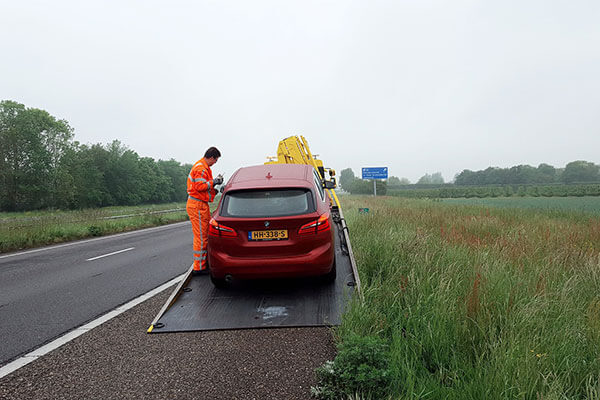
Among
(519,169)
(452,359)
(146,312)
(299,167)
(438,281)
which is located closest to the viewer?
(452,359)

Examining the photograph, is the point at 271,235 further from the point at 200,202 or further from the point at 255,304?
the point at 200,202

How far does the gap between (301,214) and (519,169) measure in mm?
100735

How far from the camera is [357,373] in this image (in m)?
2.39

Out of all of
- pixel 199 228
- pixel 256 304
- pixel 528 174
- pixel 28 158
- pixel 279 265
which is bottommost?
pixel 256 304

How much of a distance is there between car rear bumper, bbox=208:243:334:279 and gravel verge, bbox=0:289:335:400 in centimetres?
74

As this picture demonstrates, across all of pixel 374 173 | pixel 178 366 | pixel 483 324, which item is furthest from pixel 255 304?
pixel 374 173

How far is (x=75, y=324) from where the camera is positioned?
408 centimetres

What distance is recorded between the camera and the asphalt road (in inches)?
157

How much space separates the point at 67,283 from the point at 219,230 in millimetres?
3918

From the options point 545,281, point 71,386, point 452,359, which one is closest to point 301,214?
point 452,359

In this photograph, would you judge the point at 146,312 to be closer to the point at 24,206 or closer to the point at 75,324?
the point at 75,324

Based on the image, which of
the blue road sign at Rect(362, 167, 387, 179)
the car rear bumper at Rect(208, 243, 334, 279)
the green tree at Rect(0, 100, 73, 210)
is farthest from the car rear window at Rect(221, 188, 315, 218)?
the green tree at Rect(0, 100, 73, 210)

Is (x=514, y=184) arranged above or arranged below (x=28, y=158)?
below

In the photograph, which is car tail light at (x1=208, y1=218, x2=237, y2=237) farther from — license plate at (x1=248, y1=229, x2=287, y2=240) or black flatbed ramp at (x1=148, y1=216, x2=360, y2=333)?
black flatbed ramp at (x1=148, y1=216, x2=360, y2=333)
